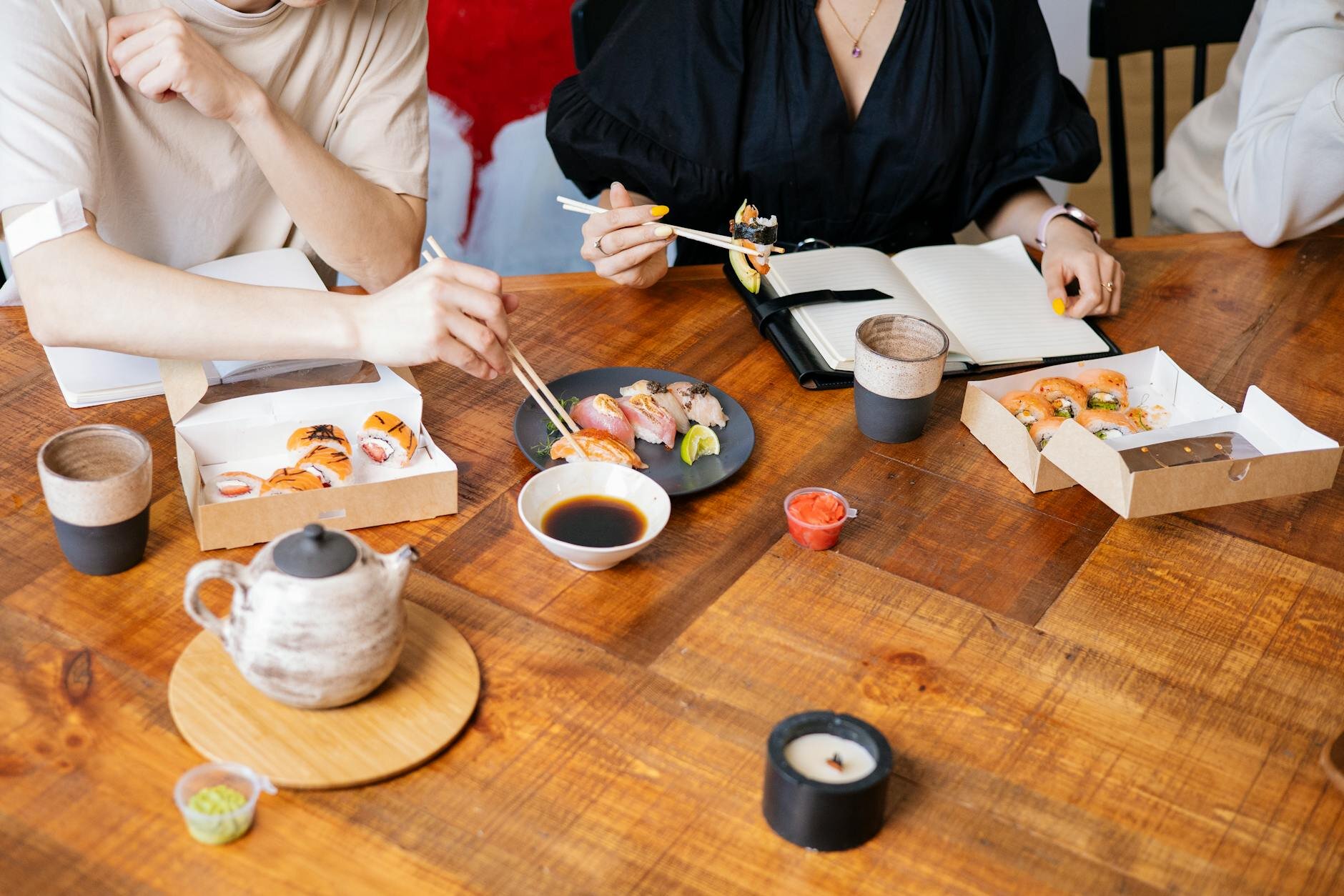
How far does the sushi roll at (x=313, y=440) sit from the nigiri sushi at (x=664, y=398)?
34 cm

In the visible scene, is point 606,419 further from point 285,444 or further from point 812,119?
point 812,119

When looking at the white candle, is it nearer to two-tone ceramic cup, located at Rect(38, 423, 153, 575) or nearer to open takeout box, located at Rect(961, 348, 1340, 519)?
open takeout box, located at Rect(961, 348, 1340, 519)

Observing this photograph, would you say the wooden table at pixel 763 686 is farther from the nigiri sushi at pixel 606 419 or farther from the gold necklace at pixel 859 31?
the gold necklace at pixel 859 31

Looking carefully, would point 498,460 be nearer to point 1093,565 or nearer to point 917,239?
point 1093,565

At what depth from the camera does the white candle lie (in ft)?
3.04

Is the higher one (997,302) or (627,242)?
(627,242)

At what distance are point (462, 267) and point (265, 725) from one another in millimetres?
530

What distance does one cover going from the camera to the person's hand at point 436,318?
127 centimetres

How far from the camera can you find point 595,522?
123cm

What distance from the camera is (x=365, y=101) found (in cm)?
167

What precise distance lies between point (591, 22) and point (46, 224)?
1.12 meters

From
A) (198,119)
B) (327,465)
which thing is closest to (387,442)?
(327,465)

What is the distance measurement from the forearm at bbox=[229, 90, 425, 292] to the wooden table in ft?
0.71

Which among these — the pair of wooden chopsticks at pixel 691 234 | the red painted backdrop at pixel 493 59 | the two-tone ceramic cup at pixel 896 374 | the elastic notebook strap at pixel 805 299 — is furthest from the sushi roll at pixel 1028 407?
the red painted backdrop at pixel 493 59
